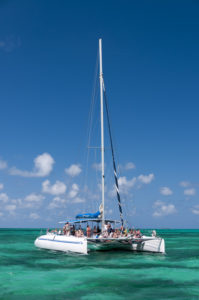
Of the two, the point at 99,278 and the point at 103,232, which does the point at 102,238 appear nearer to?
the point at 103,232

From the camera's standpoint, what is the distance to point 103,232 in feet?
72.9

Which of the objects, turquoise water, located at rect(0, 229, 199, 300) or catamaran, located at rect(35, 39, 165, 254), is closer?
turquoise water, located at rect(0, 229, 199, 300)

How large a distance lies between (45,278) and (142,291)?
480 centimetres

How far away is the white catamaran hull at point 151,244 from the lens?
73.9 feet

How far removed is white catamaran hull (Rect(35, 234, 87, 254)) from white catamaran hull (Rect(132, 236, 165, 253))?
414 centimetres

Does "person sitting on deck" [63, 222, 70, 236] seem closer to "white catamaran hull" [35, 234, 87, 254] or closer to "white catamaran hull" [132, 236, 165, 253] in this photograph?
"white catamaran hull" [35, 234, 87, 254]

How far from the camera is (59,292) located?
1241 centimetres

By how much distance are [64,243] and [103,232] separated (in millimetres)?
2729

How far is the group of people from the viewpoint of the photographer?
71.7 ft

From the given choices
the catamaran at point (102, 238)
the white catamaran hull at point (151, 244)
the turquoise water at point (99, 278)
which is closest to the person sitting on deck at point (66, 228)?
the catamaran at point (102, 238)

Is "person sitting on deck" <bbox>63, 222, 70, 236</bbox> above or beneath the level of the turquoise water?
above

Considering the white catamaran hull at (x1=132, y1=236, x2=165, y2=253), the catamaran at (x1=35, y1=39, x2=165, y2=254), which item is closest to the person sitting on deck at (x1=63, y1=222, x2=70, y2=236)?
the catamaran at (x1=35, y1=39, x2=165, y2=254)

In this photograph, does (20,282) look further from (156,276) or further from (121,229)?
(121,229)

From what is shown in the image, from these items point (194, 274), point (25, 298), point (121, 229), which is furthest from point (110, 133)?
point (25, 298)
